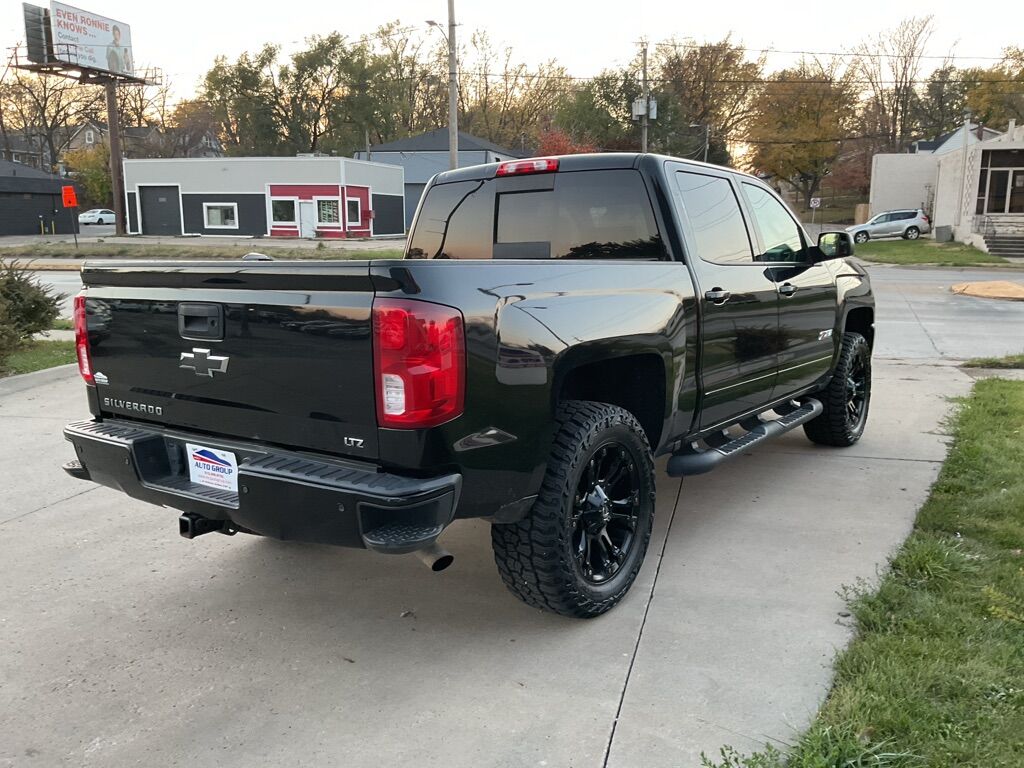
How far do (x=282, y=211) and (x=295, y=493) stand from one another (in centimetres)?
4507

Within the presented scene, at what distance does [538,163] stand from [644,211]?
0.63 metres

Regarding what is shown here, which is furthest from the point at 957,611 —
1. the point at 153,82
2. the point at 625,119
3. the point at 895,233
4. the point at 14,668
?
the point at 625,119

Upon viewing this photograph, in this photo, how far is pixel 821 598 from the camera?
3781 millimetres

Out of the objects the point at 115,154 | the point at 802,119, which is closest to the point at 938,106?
the point at 802,119

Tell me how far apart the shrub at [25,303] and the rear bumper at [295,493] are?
302 inches

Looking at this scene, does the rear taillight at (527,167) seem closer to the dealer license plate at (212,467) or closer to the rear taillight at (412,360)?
the rear taillight at (412,360)

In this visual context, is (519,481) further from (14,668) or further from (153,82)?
(153,82)

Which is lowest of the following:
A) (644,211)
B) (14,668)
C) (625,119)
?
(14,668)

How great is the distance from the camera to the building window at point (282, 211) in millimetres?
45312

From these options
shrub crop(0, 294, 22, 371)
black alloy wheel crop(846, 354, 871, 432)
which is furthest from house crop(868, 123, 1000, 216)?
shrub crop(0, 294, 22, 371)

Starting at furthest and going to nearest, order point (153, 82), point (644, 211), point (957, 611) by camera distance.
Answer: point (153, 82) < point (644, 211) < point (957, 611)

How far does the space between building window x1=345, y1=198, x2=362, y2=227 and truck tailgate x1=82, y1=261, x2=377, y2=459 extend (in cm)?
4257

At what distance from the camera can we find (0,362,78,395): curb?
8.42 meters

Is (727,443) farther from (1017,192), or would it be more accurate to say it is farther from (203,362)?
(1017,192)
